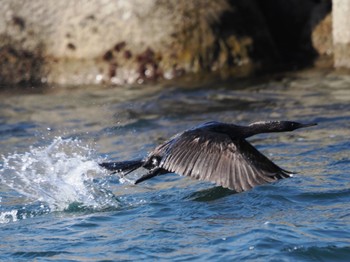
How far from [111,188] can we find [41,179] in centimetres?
64

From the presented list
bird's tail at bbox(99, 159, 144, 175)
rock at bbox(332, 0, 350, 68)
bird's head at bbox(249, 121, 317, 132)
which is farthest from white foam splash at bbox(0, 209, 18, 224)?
rock at bbox(332, 0, 350, 68)

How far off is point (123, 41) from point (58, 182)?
17.7 feet

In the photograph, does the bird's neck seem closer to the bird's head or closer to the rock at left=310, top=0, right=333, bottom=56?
the bird's head

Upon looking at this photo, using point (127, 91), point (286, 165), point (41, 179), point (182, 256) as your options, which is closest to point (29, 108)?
point (127, 91)

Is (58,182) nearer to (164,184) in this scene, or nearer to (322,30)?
(164,184)

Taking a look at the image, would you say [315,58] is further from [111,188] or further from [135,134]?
[111,188]

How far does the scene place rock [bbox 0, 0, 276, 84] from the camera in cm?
1223

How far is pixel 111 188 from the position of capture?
24.7 ft

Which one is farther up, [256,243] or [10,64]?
[10,64]

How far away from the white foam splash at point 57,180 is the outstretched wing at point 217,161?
79 centimetres

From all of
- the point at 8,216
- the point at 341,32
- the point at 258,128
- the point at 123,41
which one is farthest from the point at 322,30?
the point at 8,216

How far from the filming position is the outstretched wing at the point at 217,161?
20.6ft

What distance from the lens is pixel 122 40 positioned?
40.6 ft

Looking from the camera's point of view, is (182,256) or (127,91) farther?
(127,91)
